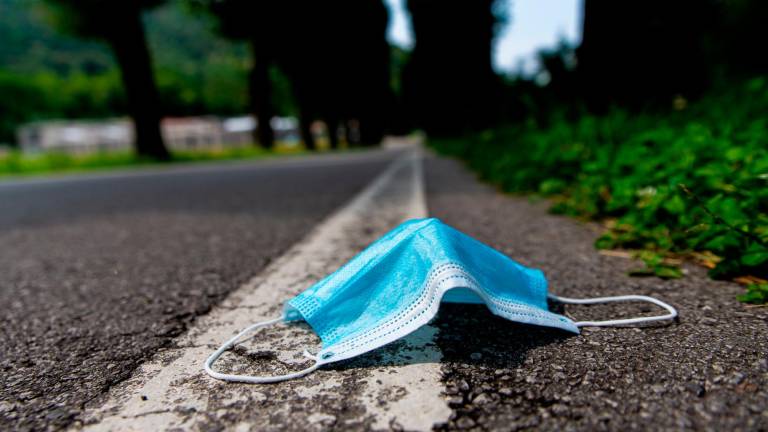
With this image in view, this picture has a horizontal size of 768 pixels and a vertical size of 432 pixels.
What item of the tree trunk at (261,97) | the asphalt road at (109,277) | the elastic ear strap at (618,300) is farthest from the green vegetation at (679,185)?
the tree trunk at (261,97)

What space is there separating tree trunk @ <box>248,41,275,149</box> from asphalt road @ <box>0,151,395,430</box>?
17575 mm

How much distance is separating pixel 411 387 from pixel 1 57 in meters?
115

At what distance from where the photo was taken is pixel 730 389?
90 centimetres

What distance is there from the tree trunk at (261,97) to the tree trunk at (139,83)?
8.38 metres

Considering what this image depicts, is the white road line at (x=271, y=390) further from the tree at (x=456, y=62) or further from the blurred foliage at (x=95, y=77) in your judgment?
the blurred foliage at (x=95, y=77)

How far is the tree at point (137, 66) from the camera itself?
12.4 metres

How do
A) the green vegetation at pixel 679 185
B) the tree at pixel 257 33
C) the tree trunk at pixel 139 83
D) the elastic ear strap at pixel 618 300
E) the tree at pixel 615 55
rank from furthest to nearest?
1. the tree at pixel 257 33
2. the tree trunk at pixel 139 83
3. the tree at pixel 615 55
4. the green vegetation at pixel 679 185
5. the elastic ear strap at pixel 618 300

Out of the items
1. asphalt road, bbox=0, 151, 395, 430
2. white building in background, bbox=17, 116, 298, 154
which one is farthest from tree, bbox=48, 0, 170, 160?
white building in background, bbox=17, 116, 298, 154

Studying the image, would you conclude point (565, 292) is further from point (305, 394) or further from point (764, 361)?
point (305, 394)

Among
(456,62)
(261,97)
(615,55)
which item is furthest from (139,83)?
(615,55)

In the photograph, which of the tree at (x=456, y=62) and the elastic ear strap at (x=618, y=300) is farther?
the tree at (x=456, y=62)

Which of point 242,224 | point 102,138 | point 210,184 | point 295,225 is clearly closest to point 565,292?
point 295,225

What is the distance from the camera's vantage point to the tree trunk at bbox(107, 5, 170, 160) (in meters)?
12.6

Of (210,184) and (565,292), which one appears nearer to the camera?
(565,292)
